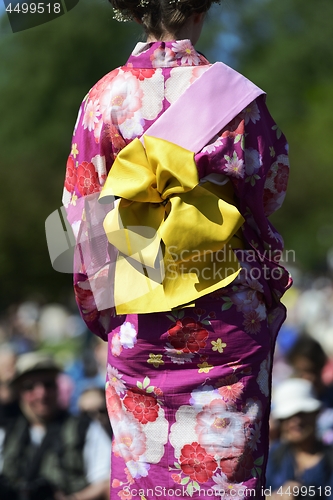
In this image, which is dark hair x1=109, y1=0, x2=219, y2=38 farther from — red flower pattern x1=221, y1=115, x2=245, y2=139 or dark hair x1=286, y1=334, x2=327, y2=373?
dark hair x1=286, y1=334, x2=327, y2=373

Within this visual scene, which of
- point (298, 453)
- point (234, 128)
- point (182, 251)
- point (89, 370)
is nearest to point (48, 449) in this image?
point (89, 370)

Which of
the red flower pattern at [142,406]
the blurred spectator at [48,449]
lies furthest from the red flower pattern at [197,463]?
the blurred spectator at [48,449]

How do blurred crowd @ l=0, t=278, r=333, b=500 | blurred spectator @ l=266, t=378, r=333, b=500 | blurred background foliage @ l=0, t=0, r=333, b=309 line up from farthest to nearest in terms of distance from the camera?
blurred background foliage @ l=0, t=0, r=333, b=309
blurred crowd @ l=0, t=278, r=333, b=500
blurred spectator @ l=266, t=378, r=333, b=500

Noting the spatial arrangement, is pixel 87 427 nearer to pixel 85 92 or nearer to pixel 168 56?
pixel 168 56

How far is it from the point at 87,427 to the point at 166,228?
6.78 feet

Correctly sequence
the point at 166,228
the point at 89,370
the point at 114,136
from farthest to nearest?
the point at 89,370, the point at 114,136, the point at 166,228

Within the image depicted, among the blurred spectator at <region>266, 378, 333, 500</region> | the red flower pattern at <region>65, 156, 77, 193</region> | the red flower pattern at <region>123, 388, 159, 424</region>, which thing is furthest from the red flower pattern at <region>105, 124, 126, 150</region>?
the blurred spectator at <region>266, 378, 333, 500</region>

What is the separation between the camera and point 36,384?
12.1 feet

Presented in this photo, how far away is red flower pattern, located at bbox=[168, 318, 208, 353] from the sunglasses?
202cm

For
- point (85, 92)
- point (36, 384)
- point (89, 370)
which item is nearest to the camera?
point (36, 384)

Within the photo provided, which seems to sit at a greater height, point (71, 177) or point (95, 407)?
point (71, 177)

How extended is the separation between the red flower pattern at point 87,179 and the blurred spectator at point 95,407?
1.92m

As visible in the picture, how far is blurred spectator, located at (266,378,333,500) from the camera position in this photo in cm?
320

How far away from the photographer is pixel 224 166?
5.85ft
